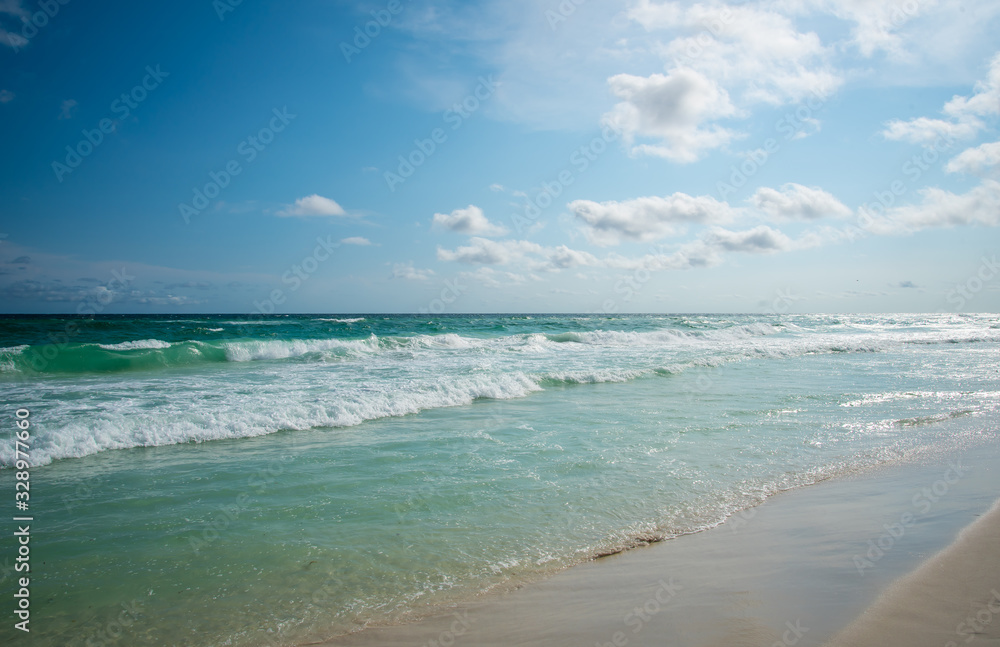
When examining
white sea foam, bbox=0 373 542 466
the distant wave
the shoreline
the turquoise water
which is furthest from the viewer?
the distant wave

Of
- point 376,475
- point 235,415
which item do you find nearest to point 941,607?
point 376,475

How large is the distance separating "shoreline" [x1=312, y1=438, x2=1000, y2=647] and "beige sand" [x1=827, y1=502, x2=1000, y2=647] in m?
0.02

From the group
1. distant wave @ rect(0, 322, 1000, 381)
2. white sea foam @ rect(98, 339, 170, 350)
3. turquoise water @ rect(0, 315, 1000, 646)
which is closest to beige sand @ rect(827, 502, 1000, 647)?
turquoise water @ rect(0, 315, 1000, 646)

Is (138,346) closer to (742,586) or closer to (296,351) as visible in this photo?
(296,351)

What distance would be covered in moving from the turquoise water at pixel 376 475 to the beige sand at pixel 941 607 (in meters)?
1.64

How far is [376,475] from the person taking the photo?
630 centimetres

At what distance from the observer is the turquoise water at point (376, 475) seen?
3652 millimetres

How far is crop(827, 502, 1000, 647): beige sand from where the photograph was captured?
2.90 m

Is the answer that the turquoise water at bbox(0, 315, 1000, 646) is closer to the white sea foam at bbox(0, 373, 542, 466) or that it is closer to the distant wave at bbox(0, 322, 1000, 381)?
the white sea foam at bbox(0, 373, 542, 466)

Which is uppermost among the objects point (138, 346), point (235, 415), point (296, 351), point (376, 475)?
point (138, 346)

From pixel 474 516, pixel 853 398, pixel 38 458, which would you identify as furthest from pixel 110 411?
pixel 853 398

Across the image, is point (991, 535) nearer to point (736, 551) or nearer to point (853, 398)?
point (736, 551)

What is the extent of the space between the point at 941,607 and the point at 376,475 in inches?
213

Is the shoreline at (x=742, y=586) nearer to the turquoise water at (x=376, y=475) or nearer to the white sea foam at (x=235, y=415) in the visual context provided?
the turquoise water at (x=376, y=475)
